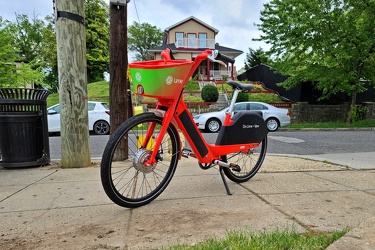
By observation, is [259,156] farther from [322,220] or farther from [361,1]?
[361,1]

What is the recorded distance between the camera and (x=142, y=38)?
5300 cm

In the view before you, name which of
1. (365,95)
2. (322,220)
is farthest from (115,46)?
(365,95)

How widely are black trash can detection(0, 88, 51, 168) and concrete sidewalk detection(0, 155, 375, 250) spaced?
631mm

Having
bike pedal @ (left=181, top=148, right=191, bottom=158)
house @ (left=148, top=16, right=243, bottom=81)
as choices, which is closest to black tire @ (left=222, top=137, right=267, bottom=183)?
bike pedal @ (left=181, top=148, right=191, bottom=158)

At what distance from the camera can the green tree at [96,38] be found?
124 feet

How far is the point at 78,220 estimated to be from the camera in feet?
8.16

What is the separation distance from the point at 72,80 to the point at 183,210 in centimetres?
285

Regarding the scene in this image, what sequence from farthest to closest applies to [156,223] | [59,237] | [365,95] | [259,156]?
[365,95]
[259,156]
[156,223]
[59,237]

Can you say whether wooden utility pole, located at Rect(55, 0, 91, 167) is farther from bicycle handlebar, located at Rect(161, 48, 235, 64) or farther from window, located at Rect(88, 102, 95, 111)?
window, located at Rect(88, 102, 95, 111)

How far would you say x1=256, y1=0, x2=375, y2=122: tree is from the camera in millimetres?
13375

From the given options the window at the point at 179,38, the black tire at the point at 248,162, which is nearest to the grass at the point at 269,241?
the black tire at the point at 248,162

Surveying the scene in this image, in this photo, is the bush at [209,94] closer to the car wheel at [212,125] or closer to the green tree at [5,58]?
the car wheel at [212,125]

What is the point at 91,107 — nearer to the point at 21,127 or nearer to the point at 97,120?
the point at 97,120

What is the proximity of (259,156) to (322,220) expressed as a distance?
158 centimetres
